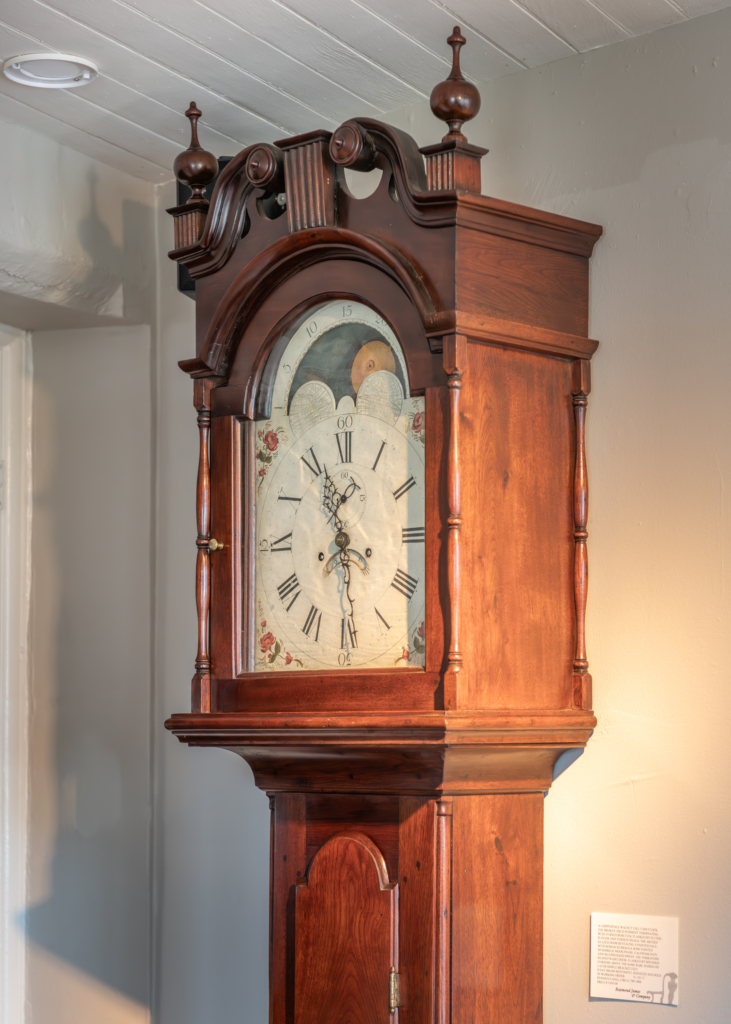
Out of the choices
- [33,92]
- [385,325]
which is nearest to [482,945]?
[385,325]

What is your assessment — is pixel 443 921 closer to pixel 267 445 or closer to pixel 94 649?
pixel 267 445

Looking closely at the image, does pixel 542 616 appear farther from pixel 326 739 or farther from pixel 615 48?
pixel 615 48

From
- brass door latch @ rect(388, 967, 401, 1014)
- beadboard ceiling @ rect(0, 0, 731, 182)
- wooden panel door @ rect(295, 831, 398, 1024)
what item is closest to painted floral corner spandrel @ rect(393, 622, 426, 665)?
wooden panel door @ rect(295, 831, 398, 1024)

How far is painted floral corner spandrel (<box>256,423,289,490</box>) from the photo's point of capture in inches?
76.5

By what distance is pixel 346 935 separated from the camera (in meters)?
1.83

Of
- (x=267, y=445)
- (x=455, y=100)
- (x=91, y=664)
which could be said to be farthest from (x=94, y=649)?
(x=455, y=100)

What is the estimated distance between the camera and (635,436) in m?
1.91

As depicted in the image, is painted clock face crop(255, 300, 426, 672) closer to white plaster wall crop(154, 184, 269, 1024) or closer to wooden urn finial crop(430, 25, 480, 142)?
wooden urn finial crop(430, 25, 480, 142)

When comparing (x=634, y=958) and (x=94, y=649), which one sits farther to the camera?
(x=94, y=649)

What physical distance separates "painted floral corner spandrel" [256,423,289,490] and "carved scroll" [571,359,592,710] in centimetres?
47

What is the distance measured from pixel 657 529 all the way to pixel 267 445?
25.0 inches

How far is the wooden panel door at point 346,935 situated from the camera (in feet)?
5.86

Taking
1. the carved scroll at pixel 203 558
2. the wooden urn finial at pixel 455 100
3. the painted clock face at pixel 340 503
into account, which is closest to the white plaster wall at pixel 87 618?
the carved scroll at pixel 203 558

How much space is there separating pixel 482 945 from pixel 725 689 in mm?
522
